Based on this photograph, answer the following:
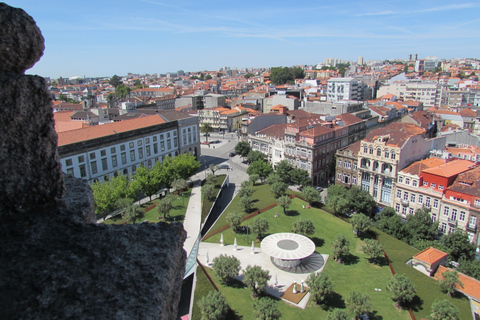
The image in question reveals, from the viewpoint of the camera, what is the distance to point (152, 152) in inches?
2026

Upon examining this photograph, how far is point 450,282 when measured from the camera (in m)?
23.5

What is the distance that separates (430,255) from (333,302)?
10.2 m

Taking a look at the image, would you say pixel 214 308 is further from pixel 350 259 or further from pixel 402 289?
pixel 350 259

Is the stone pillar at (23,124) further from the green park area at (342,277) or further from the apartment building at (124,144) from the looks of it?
the apartment building at (124,144)

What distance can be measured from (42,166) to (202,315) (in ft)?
60.1

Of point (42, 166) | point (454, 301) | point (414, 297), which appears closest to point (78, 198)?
point (42, 166)

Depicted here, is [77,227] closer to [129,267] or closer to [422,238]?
[129,267]

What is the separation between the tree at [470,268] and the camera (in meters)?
26.5

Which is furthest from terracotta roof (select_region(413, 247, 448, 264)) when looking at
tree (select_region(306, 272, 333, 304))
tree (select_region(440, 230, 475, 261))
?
tree (select_region(306, 272, 333, 304))

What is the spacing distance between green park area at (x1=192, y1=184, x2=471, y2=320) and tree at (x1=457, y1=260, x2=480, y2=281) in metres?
3.74

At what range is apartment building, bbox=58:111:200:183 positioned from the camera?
3978 cm

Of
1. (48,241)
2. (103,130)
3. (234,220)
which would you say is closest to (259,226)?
(234,220)

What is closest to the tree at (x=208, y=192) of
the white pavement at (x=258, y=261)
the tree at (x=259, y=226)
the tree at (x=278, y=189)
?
the tree at (x=278, y=189)

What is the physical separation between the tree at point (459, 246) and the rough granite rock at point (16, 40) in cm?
3516
